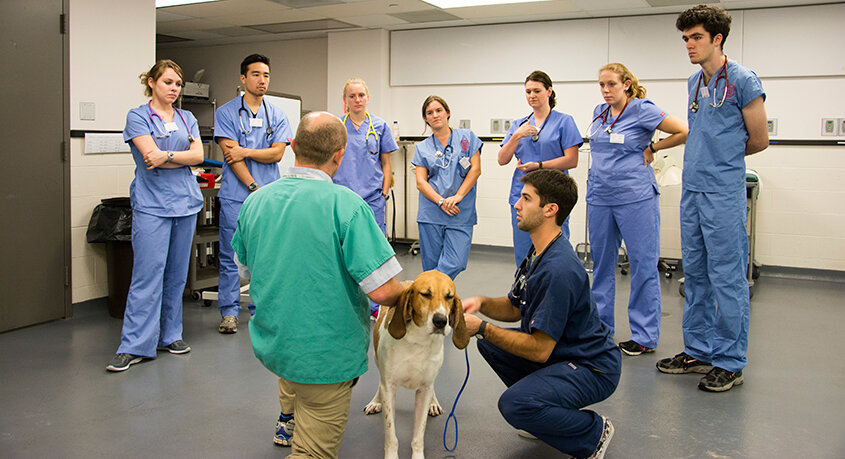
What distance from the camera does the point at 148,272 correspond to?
3.51 meters

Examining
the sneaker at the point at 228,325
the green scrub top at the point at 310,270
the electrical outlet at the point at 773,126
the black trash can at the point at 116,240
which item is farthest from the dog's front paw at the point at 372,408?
the electrical outlet at the point at 773,126

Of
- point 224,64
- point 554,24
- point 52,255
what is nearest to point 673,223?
point 554,24

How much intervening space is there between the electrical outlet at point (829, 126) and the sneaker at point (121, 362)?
5.99 metres

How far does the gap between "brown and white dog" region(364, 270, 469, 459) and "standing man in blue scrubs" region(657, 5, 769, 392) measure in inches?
63.4

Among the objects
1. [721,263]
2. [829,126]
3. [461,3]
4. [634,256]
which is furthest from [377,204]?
[829,126]

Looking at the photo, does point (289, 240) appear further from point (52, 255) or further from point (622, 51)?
point (622, 51)

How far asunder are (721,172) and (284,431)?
2.26 metres

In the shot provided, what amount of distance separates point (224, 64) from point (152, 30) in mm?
4720

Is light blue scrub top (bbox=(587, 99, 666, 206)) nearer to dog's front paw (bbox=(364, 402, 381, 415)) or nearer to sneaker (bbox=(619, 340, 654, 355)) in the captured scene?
sneaker (bbox=(619, 340, 654, 355))

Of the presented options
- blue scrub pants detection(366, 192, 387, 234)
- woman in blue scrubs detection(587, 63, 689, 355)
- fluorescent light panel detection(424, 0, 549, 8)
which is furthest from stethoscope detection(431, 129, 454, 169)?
fluorescent light panel detection(424, 0, 549, 8)

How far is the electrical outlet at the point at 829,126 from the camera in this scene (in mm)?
6121

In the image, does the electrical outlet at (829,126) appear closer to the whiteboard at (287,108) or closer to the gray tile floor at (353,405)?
the gray tile floor at (353,405)

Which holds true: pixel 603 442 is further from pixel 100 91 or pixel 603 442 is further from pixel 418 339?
pixel 100 91

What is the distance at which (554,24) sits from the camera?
23.4 ft
